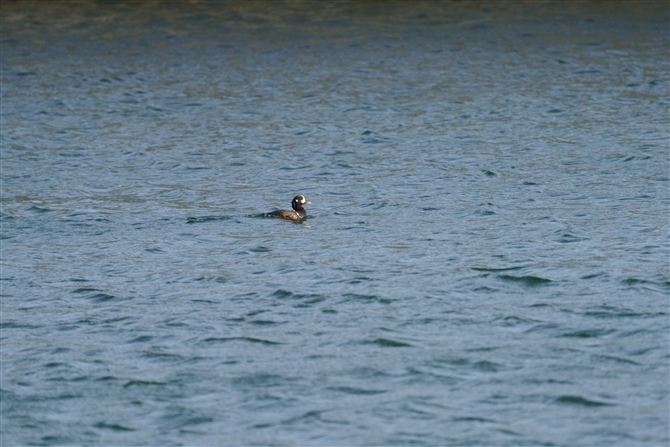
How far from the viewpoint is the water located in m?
10.9

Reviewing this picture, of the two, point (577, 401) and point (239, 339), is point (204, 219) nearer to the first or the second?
point (239, 339)

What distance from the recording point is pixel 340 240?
16.7 meters

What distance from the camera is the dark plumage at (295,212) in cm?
1761

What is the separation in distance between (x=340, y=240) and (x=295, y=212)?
4.28 ft

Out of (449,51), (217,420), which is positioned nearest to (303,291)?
(217,420)

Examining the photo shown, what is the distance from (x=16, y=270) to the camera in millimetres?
15906

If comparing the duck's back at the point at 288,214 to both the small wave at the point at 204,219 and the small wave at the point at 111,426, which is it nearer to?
the small wave at the point at 204,219

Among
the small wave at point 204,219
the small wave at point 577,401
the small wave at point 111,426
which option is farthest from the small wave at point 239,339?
the small wave at point 204,219

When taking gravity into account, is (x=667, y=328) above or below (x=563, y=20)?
below

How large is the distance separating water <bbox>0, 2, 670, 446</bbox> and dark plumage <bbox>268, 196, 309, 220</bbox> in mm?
367

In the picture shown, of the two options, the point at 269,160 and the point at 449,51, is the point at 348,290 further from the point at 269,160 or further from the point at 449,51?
the point at 449,51

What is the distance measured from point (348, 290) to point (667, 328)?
12.9ft

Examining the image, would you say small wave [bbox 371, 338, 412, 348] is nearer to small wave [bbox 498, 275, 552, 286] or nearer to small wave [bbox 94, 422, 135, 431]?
small wave [bbox 498, 275, 552, 286]

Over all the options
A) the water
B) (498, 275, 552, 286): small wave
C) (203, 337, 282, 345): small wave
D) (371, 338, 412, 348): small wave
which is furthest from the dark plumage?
(371, 338, 412, 348): small wave
